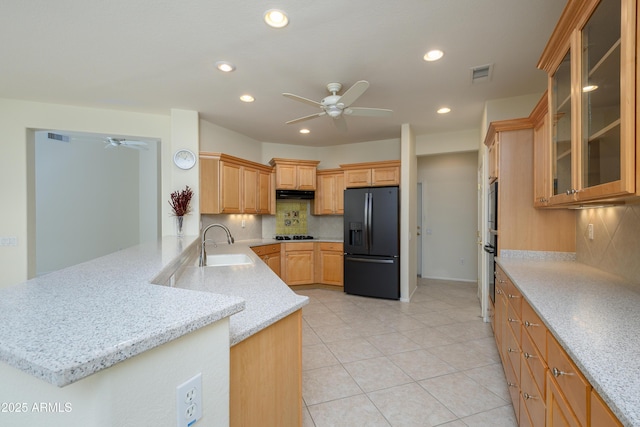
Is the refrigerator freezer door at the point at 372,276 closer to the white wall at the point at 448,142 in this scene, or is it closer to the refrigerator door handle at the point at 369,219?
the refrigerator door handle at the point at 369,219

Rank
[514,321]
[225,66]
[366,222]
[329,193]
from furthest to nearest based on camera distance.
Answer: [329,193], [366,222], [225,66], [514,321]

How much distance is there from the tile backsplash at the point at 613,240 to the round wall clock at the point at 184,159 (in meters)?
4.10

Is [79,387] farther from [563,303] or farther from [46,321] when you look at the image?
[563,303]

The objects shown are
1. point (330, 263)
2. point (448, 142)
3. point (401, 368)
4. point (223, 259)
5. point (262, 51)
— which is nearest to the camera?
point (262, 51)

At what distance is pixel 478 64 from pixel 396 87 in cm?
77

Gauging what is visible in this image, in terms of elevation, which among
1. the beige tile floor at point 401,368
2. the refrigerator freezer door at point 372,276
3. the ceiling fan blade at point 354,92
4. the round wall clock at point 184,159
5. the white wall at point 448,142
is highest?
the white wall at point 448,142

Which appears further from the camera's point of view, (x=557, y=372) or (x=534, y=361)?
(x=534, y=361)

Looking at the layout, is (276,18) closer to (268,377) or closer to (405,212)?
(268,377)

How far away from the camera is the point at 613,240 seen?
1.87 m

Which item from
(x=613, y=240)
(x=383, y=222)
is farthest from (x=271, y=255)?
(x=613, y=240)

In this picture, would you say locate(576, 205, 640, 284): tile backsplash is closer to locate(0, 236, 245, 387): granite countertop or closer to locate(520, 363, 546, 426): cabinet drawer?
locate(520, 363, 546, 426): cabinet drawer

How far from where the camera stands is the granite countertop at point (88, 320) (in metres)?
0.46

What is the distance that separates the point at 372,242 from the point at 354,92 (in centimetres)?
260

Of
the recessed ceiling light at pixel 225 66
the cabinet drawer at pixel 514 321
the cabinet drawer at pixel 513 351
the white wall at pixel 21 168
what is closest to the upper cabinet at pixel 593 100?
the cabinet drawer at pixel 514 321
